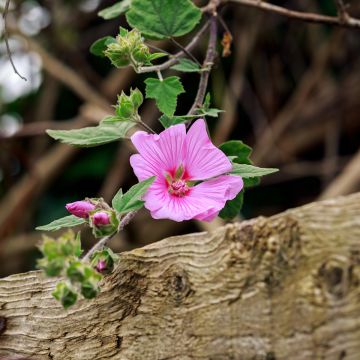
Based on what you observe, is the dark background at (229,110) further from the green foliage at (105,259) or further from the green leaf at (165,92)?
the green foliage at (105,259)

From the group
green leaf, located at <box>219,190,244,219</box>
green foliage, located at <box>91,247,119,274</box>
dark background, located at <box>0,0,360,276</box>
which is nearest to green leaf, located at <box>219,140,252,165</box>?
green leaf, located at <box>219,190,244,219</box>

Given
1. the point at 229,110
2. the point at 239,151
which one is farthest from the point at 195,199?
the point at 229,110

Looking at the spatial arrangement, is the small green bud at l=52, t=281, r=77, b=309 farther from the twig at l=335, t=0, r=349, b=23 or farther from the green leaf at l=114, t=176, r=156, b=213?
the twig at l=335, t=0, r=349, b=23

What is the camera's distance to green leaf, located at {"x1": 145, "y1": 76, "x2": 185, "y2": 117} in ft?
2.57

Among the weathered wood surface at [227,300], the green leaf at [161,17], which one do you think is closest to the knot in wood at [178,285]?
the weathered wood surface at [227,300]

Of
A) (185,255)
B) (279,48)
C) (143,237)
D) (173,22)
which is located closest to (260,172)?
(185,255)

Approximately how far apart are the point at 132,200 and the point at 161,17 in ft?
1.02

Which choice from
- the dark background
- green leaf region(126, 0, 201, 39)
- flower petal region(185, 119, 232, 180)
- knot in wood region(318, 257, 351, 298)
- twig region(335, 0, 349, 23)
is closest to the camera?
knot in wood region(318, 257, 351, 298)

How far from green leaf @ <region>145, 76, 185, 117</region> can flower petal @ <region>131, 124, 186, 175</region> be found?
22 mm

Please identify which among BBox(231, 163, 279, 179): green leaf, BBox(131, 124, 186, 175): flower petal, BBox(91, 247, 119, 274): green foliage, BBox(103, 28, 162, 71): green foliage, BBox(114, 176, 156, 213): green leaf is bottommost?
BBox(91, 247, 119, 274): green foliage

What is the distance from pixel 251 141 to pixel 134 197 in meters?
1.79

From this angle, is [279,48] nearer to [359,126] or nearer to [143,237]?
[359,126]

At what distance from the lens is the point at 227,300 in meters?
0.63

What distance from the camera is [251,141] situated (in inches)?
96.5
